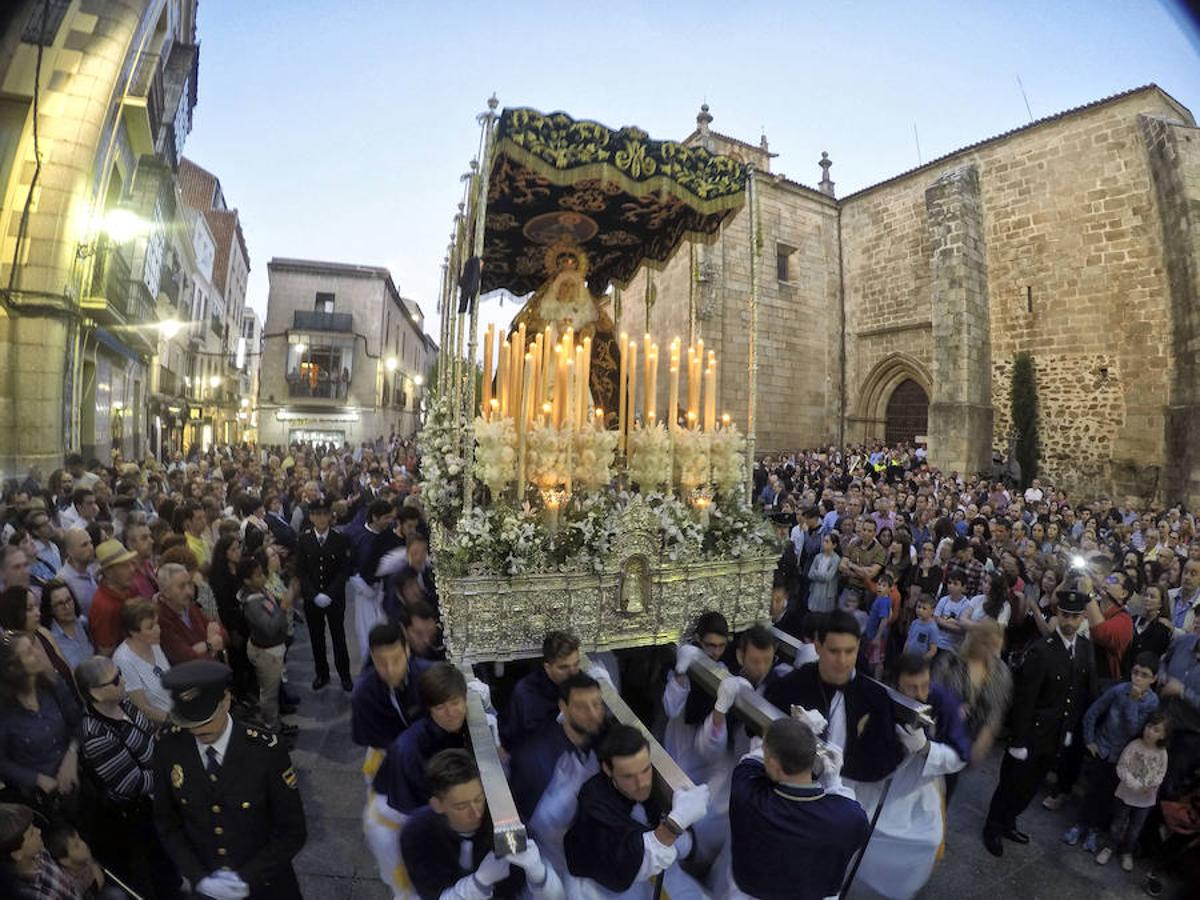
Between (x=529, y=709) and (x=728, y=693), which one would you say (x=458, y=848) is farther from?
(x=728, y=693)

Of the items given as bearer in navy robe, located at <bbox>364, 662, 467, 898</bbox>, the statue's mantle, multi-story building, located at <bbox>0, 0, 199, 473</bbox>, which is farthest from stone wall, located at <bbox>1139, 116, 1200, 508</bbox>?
multi-story building, located at <bbox>0, 0, 199, 473</bbox>

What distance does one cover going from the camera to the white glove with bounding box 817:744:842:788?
105 inches

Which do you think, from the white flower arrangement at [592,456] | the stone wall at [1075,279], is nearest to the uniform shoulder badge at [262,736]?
the white flower arrangement at [592,456]

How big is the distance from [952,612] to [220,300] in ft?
129

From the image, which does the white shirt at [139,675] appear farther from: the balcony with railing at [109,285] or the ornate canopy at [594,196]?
the balcony with railing at [109,285]

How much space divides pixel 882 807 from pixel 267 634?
4.49 m

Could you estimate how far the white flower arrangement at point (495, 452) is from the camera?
4824mm

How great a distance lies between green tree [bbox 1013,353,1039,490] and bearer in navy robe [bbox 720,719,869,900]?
17.5 metres

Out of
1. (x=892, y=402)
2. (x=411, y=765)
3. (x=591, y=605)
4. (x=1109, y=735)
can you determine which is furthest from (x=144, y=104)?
(x=892, y=402)

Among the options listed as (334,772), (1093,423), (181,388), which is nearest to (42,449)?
(334,772)

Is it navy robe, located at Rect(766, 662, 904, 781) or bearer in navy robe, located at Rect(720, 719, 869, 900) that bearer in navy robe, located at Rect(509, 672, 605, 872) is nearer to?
bearer in navy robe, located at Rect(720, 719, 869, 900)

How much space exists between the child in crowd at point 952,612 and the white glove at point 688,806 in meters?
3.26

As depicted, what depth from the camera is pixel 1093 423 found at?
1575cm

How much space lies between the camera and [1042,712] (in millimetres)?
4215
